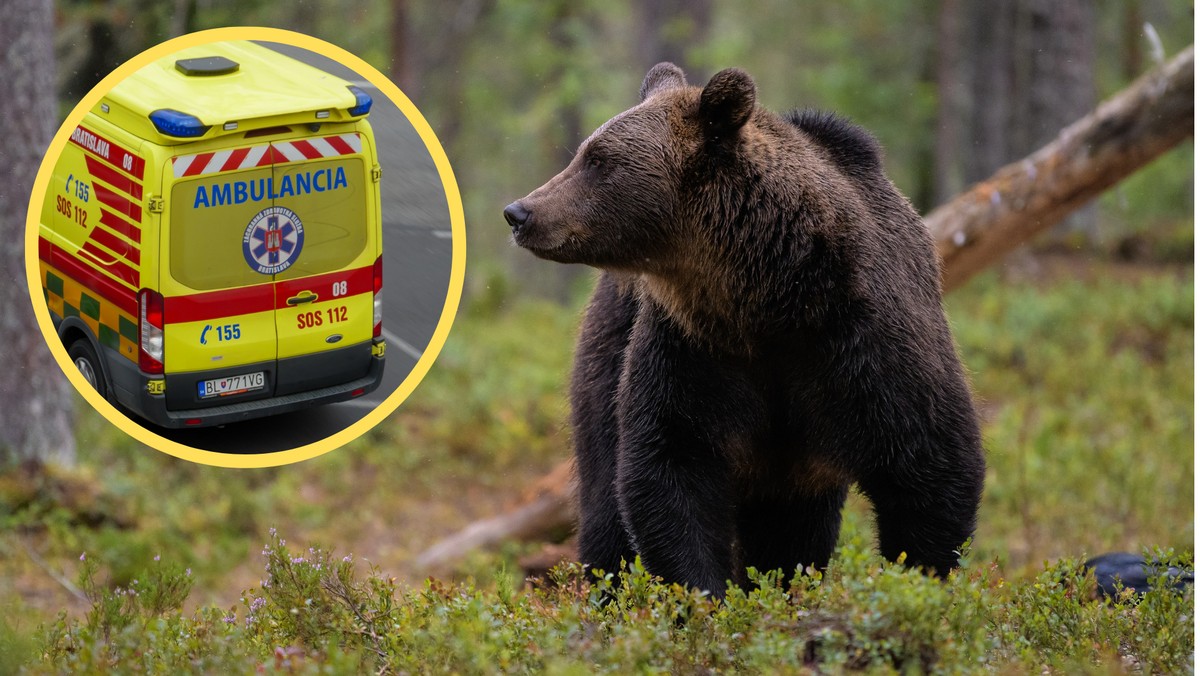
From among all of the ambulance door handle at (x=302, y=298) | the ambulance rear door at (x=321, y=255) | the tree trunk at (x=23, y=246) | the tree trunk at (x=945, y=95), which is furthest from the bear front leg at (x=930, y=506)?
the tree trunk at (x=945, y=95)

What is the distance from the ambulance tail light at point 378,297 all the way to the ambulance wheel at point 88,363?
104cm

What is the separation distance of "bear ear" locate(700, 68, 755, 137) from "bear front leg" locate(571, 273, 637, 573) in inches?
40.0

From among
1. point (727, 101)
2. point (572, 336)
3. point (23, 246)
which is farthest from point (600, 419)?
point (23, 246)

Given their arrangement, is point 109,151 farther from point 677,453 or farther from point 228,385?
point 677,453

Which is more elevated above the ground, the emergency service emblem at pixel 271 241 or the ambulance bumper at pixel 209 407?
Result: the emergency service emblem at pixel 271 241

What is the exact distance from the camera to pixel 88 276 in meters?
4.55

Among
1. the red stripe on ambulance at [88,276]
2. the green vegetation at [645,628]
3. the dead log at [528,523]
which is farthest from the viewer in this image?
the dead log at [528,523]

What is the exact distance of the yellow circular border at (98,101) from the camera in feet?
Answer: 15.2

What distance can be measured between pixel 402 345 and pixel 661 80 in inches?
62.9

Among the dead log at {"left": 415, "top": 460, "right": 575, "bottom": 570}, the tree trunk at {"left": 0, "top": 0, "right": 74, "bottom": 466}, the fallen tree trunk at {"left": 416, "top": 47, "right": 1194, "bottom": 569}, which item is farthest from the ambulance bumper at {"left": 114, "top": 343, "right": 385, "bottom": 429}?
the dead log at {"left": 415, "top": 460, "right": 575, "bottom": 570}

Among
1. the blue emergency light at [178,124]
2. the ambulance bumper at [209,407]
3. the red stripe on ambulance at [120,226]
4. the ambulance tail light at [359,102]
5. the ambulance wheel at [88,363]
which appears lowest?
the ambulance bumper at [209,407]

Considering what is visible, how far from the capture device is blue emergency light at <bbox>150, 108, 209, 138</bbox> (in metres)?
4.22

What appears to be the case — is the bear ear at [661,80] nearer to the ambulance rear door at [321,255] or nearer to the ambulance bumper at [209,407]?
the ambulance rear door at [321,255]

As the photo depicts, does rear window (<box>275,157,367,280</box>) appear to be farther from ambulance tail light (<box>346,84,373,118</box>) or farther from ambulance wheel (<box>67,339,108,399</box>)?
ambulance wheel (<box>67,339,108,399</box>)
